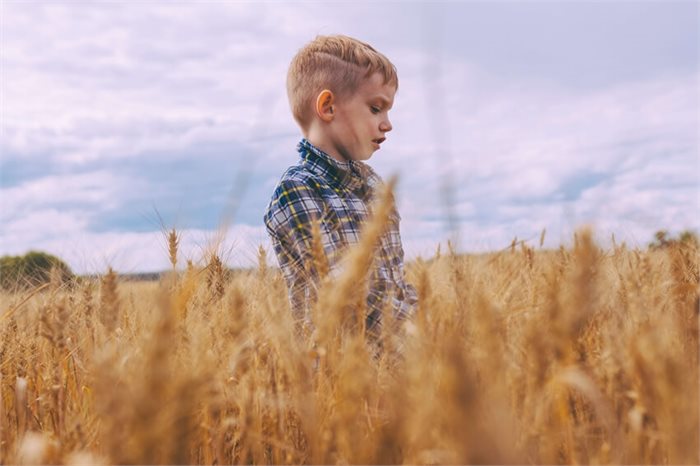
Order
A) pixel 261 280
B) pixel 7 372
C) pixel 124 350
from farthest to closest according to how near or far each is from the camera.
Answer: pixel 7 372, pixel 261 280, pixel 124 350

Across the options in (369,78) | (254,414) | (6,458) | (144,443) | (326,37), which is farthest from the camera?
(326,37)

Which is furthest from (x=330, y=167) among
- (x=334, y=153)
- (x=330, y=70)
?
(x=330, y=70)

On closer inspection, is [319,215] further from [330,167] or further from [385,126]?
[385,126]

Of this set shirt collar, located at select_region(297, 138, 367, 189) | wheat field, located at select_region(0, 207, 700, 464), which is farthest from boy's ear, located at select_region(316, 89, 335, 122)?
wheat field, located at select_region(0, 207, 700, 464)

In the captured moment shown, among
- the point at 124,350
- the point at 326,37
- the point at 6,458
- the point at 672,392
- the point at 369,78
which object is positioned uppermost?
the point at 326,37

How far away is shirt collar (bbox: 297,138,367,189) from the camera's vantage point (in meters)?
2.58

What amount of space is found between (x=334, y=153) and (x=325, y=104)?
0.69 ft

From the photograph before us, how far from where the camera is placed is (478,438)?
0.66 metres

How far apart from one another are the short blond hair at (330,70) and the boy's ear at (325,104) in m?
0.05

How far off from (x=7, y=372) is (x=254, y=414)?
1.30 meters

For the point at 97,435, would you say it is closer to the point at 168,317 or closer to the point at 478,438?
the point at 168,317

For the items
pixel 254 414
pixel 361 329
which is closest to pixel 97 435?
pixel 254 414

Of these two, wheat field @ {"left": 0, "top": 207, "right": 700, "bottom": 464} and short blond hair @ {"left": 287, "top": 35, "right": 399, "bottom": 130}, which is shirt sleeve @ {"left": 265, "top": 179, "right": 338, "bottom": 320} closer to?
wheat field @ {"left": 0, "top": 207, "right": 700, "bottom": 464}

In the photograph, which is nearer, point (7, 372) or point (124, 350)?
point (124, 350)
